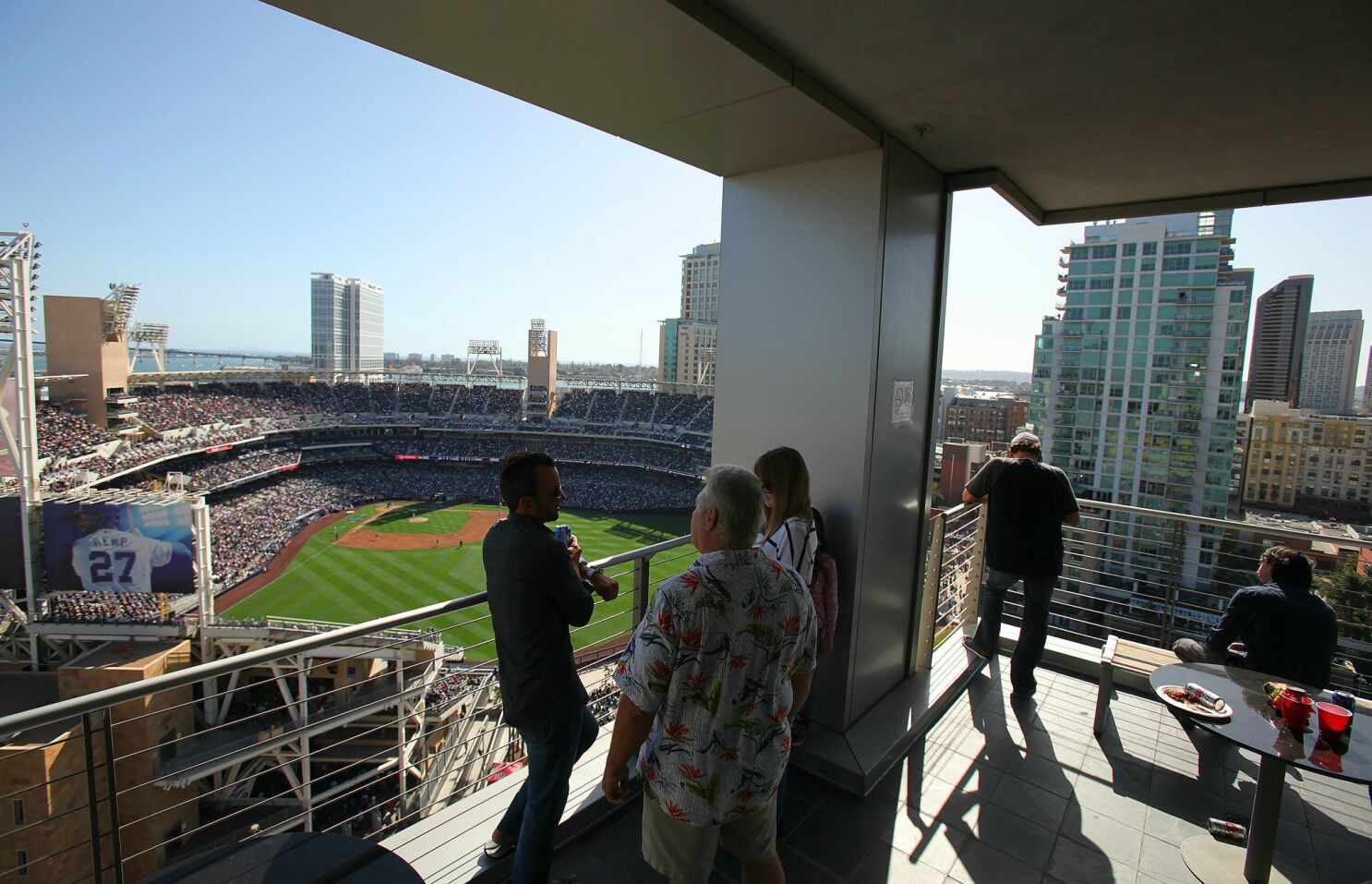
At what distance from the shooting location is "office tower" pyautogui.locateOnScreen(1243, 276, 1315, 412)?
24.5 m

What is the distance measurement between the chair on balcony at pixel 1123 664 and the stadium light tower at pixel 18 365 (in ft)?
65.8

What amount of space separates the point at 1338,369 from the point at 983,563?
109ft

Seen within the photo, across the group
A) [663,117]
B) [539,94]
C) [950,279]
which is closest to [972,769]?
[950,279]

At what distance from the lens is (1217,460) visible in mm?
18562

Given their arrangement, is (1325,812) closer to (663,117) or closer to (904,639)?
(904,639)

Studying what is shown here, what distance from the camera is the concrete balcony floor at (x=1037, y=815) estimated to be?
1990 millimetres

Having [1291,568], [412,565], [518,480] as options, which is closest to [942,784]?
[1291,568]

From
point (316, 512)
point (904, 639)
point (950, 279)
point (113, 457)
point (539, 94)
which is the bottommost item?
point (316, 512)

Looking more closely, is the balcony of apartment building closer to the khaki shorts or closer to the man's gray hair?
the khaki shorts

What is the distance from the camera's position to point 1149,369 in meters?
21.4

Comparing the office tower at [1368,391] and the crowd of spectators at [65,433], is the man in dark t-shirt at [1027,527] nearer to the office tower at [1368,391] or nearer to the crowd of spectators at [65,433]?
the office tower at [1368,391]

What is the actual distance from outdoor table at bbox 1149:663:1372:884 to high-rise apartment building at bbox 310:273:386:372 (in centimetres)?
9050

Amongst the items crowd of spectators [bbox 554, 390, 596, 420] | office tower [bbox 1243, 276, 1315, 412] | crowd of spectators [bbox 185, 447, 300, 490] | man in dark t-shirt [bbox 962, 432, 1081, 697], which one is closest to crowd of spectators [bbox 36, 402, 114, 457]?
crowd of spectators [bbox 185, 447, 300, 490]

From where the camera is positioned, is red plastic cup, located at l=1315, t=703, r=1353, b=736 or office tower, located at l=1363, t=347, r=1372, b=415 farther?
office tower, located at l=1363, t=347, r=1372, b=415
